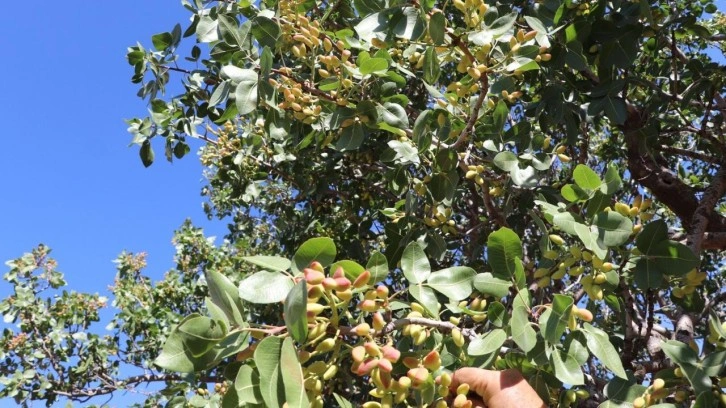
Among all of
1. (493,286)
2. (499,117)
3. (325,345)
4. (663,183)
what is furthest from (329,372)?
(663,183)

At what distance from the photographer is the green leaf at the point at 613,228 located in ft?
4.05

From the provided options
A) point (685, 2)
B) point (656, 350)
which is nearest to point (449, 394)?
point (656, 350)

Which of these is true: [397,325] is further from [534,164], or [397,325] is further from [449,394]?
[534,164]

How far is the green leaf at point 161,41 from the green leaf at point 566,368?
1.85m

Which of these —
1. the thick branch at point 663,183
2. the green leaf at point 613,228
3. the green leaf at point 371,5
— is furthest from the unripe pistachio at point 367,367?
the thick branch at point 663,183

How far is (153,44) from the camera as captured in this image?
2355mm

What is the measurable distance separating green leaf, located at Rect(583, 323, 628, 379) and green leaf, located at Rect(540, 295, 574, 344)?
11 centimetres

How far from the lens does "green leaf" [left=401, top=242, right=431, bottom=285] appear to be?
1.27 metres

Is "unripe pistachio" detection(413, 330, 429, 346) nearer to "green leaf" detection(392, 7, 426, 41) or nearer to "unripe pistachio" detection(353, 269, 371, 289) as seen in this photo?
"unripe pistachio" detection(353, 269, 371, 289)

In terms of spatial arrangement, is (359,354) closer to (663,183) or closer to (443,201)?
(443,201)

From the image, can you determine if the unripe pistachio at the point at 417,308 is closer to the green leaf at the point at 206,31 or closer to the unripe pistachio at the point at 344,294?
the unripe pistachio at the point at 344,294

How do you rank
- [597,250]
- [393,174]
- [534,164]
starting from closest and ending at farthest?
[597,250] → [534,164] → [393,174]

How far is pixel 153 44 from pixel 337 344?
173 cm

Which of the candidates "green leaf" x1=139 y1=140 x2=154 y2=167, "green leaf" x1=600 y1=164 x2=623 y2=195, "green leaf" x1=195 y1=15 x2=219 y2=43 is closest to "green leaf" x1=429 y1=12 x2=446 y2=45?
"green leaf" x1=600 y1=164 x2=623 y2=195
